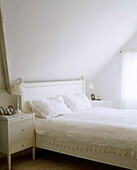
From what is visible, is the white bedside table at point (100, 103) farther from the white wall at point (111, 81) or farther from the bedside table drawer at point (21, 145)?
the bedside table drawer at point (21, 145)

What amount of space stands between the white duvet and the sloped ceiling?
3.16ft

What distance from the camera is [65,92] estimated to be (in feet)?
15.9

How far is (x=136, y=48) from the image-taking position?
18.7ft

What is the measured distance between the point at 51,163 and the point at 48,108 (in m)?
A: 0.85

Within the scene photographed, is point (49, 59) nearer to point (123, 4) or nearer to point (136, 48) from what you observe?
point (123, 4)

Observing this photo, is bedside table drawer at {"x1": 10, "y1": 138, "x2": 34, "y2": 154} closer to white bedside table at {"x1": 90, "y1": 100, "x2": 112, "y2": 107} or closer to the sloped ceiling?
the sloped ceiling

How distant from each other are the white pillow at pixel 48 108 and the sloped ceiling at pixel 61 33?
431 millimetres

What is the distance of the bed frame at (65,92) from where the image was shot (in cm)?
286

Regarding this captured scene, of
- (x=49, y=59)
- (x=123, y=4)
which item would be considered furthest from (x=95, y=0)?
(x=49, y=59)

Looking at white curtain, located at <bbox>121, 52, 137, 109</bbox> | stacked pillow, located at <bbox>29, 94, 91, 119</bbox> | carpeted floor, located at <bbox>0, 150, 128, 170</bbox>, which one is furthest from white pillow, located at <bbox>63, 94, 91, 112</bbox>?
white curtain, located at <bbox>121, 52, 137, 109</bbox>

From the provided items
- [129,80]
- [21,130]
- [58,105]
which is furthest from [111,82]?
[21,130]

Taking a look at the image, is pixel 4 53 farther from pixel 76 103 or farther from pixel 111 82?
pixel 111 82

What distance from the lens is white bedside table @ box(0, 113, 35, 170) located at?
3.20 meters

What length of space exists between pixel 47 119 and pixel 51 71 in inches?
39.4
